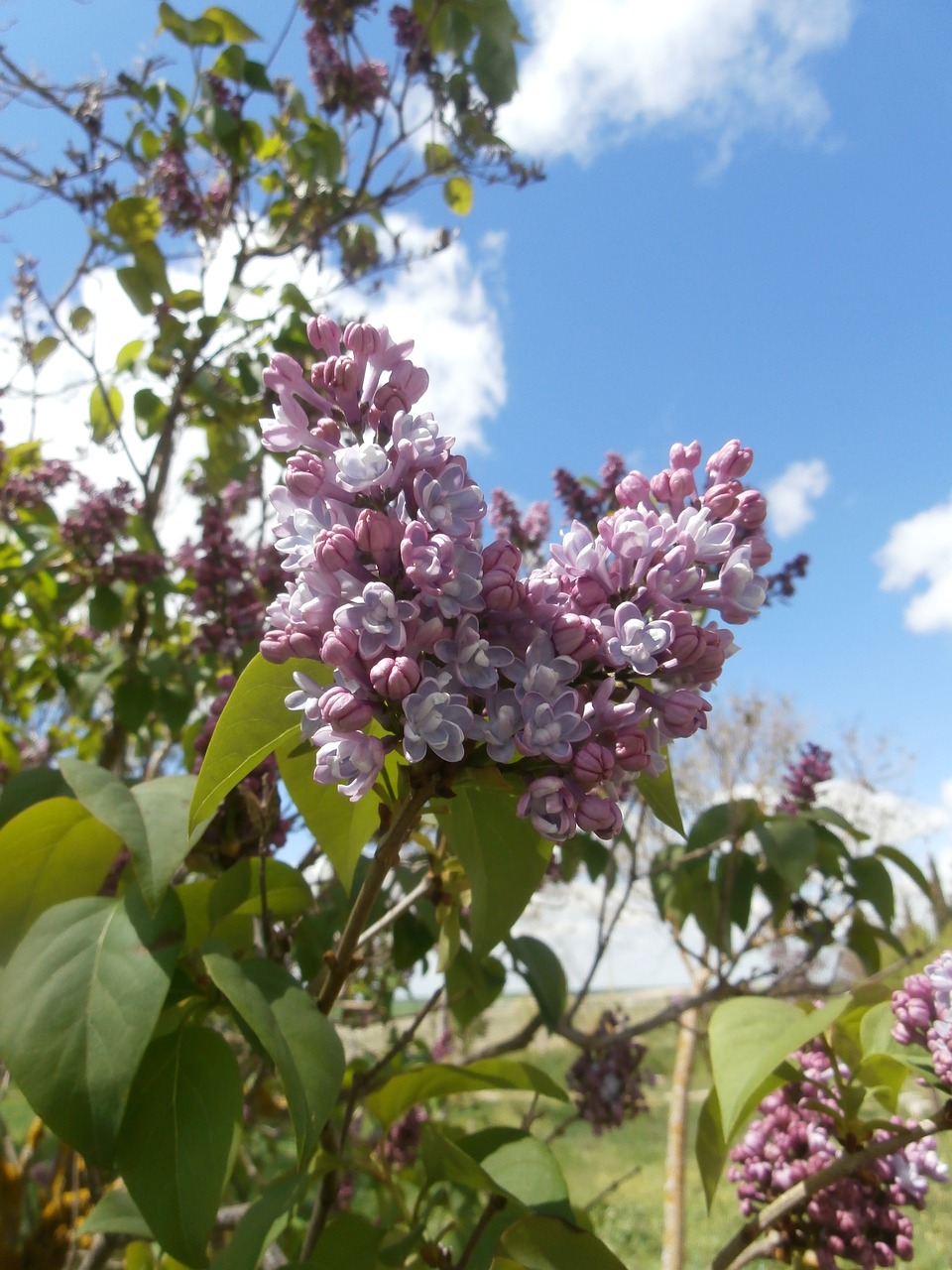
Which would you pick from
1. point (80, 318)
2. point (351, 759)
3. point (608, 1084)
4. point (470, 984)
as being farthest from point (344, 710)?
point (80, 318)

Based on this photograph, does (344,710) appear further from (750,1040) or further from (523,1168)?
(523,1168)

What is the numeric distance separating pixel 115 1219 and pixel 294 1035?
40 centimetres

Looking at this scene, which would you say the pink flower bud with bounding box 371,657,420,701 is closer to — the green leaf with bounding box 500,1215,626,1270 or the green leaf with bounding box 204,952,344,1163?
the green leaf with bounding box 204,952,344,1163

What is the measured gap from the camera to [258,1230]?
26.6 inches

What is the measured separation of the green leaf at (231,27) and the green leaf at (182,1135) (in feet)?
7.32

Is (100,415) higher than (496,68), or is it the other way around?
(496,68)

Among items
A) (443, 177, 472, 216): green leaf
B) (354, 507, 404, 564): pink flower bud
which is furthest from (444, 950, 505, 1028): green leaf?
(443, 177, 472, 216): green leaf

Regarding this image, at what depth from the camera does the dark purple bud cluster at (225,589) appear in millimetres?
1583

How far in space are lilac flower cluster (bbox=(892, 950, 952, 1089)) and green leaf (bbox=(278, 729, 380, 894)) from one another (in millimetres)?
461

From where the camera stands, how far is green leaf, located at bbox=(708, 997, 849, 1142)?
0.63 meters

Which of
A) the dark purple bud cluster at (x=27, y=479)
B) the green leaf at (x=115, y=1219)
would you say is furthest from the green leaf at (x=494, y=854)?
the dark purple bud cluster at (x=27, y=479)

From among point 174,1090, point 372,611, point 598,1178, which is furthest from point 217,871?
→ point 598,1178

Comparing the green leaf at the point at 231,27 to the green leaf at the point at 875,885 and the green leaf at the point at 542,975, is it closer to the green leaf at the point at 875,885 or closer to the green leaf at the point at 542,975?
the green leaf at the point at 542,975

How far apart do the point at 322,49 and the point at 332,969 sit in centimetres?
237
